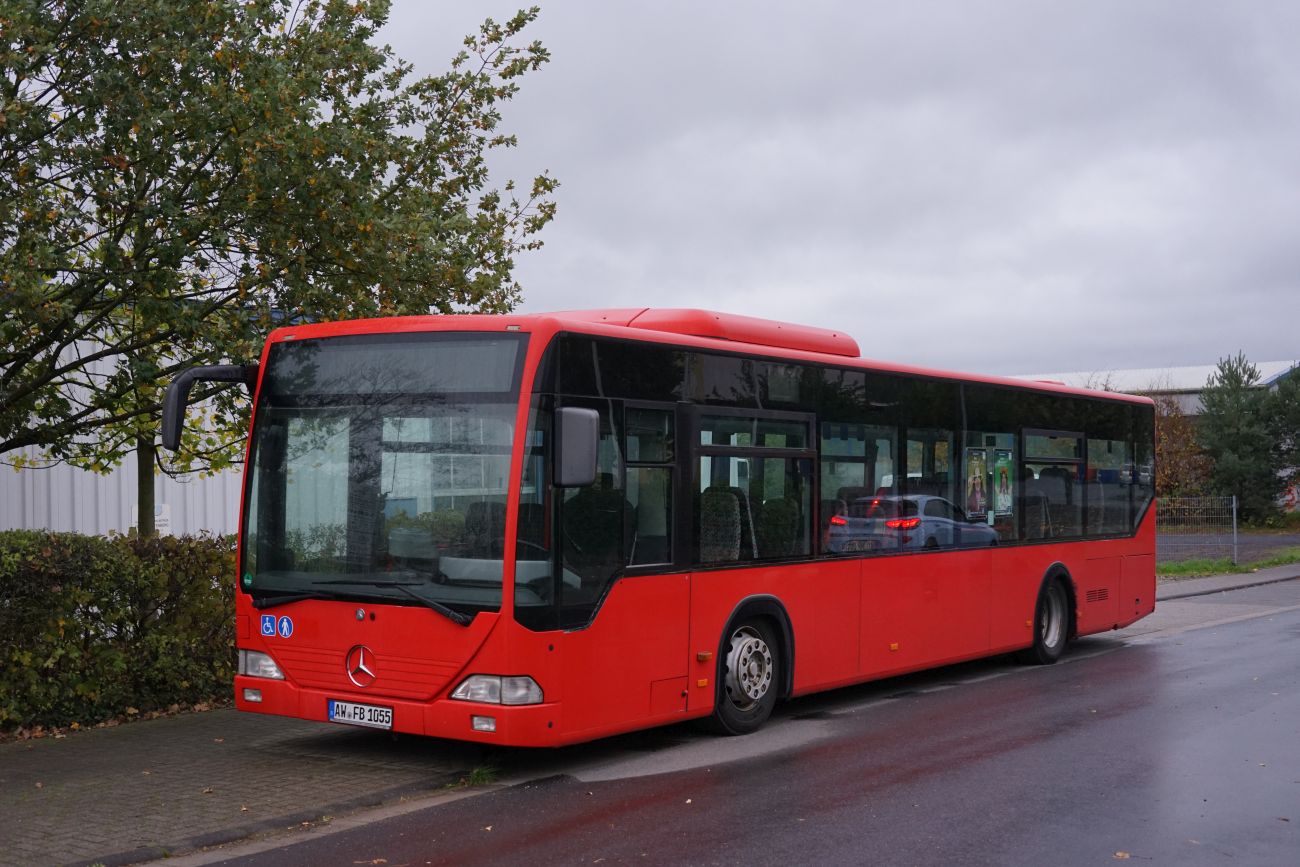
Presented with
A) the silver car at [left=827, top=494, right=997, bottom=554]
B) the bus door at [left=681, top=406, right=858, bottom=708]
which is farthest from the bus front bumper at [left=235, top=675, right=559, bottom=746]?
the silver car at [left=827, top=494, right=997, bottom=554]

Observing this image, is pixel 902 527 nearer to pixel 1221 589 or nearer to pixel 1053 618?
pixel 1053 618

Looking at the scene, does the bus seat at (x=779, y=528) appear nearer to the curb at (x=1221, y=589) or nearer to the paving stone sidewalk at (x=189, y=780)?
the paving stone sidewalk at (x=189, y=780)

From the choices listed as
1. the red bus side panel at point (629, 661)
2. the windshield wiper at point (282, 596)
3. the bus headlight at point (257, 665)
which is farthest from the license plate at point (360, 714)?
the red bus side panel at point (629, 661)

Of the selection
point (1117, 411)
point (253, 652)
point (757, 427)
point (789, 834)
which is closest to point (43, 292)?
point (253, 652)

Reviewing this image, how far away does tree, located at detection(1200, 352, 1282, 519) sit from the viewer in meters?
46.0

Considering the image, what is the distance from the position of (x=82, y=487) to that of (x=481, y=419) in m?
11.4

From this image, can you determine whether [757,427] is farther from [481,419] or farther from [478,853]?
[478,853]

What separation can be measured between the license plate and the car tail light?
4.90m

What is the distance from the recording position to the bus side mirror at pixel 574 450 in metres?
8.13

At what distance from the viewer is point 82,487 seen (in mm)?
17953

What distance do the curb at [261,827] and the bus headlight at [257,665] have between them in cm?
134

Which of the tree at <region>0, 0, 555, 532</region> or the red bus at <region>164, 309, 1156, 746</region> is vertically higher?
the tree at <region>0, 0, 555, 532</region>

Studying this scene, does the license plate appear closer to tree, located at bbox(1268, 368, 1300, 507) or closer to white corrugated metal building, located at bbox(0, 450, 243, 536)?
white corrugated metal building, located at bbox(0, 450, 243, 536)

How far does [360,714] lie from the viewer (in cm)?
873
